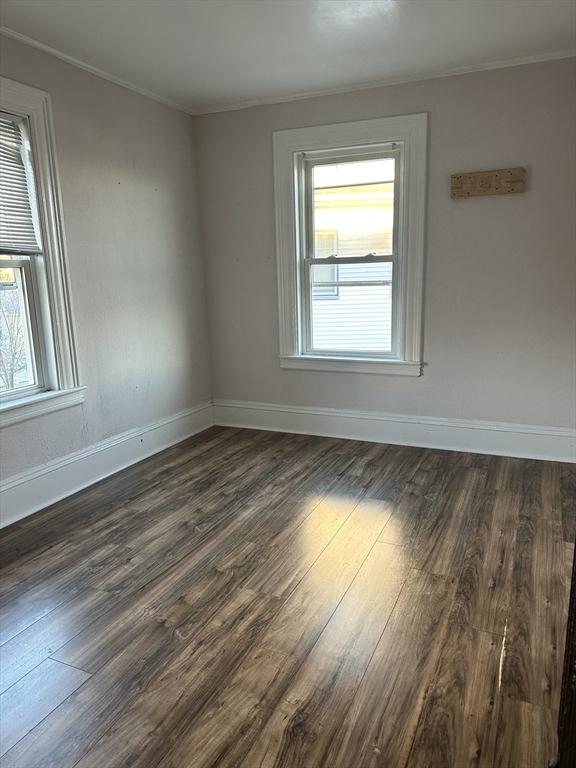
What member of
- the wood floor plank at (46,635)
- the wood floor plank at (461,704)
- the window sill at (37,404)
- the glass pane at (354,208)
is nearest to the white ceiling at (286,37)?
the glass pane at (354,208)

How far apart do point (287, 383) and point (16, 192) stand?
2397 mm

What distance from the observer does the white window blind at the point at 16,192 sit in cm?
285

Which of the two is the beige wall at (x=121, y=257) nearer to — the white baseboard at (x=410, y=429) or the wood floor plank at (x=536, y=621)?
the white baseboard at (x=410, y=429)

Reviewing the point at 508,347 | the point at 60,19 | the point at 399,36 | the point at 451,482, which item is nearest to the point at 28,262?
the point at 60,19

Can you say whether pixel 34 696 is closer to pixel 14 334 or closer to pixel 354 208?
pixel 14 334

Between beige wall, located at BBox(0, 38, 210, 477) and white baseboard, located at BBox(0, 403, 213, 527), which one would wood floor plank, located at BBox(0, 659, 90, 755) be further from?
beige wall, located at BBox(0, 38, 210, 477)

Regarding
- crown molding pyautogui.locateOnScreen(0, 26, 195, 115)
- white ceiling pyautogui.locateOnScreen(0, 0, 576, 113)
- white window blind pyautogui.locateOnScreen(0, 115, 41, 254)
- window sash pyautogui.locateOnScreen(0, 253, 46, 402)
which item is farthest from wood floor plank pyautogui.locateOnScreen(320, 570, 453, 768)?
crown molding pyautogui.locateOnScreen(0, 26, 195, 115)

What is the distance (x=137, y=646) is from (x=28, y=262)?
222cm

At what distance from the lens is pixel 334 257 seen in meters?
4.16

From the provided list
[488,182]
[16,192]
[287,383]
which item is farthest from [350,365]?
[16,192]

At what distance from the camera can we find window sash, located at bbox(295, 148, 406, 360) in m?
3.88

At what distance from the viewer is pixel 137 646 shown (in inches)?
76.8

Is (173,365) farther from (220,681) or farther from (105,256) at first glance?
(220,681)

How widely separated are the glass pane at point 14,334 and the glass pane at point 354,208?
2.20 m
